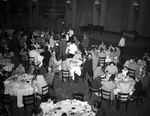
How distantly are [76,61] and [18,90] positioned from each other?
11.8ft

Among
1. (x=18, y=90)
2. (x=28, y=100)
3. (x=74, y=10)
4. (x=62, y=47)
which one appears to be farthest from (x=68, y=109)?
(x=74, y=10)

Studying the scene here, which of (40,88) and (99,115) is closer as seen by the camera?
(99,115)

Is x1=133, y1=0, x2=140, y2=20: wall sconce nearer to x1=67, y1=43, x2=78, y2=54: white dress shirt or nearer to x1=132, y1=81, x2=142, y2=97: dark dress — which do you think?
x1=67, y1=43, x2=78, y2=54: white dress shirt

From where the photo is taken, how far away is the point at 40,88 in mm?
7137

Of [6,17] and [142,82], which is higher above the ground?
[6,17]

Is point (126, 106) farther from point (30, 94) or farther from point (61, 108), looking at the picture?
point (30, 94)

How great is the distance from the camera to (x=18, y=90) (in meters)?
6.78

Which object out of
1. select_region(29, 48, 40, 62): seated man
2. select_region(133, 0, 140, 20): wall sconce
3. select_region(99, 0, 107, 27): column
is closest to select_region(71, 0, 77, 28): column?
select_region(99, 0, 107, 27): column

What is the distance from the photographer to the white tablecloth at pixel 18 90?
6832mm

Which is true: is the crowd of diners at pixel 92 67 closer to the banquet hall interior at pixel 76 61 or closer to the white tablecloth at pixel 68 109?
the banquet hall interior at pixel 76 61

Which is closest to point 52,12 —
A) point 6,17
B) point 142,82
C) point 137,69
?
point 6,17

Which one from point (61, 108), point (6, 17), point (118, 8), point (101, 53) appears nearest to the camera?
point (61, 108)

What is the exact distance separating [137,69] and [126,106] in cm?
231

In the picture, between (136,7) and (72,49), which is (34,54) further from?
(136,7)
